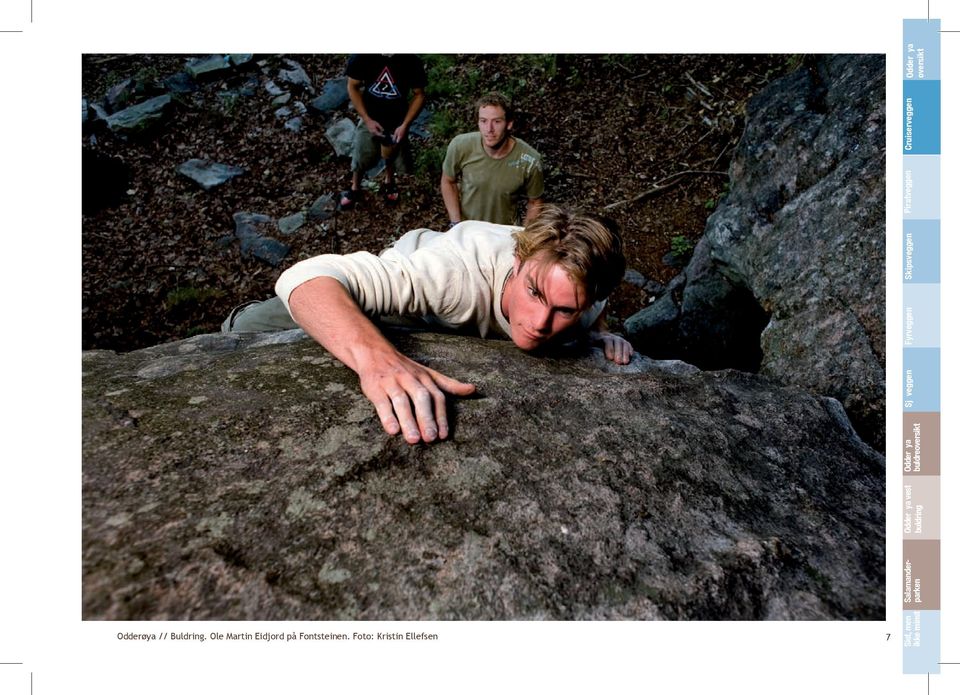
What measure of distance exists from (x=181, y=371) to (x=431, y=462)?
3.55ft

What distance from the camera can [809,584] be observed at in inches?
56.6

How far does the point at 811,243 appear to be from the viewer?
3115 millimetres

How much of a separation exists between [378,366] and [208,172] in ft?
20.8

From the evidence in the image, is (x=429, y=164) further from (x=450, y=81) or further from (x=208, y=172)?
(x=208, y=172)

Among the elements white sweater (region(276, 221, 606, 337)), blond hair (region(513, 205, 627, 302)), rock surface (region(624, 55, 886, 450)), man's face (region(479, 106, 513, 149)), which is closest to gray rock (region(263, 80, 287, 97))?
man's face (region(479, 106, 513, 149))

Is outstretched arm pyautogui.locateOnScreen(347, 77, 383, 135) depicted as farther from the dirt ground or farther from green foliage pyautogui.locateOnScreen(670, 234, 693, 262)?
green foliage pyautogui.locateOnScreen(670, 234, 693, 262)

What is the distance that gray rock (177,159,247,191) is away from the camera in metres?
6.91

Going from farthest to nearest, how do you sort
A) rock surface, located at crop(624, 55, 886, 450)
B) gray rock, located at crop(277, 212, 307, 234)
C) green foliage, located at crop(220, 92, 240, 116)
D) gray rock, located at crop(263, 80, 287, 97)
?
gray rock, located at crop(263, 80, 287, 97)
green foliage, located at crop(220, 92, 240, 116)
gray rock, located at crop(277, 212, 307, 234)
rock surface, located at crop(624, 55, 886, 450)

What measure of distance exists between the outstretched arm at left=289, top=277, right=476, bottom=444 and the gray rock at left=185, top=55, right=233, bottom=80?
7.64m

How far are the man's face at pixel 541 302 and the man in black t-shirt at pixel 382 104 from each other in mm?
3960

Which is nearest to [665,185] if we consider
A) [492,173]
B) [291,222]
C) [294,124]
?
[492,173]

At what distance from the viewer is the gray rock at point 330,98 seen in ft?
26.2

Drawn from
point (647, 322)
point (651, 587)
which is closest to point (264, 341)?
point (651, 587)

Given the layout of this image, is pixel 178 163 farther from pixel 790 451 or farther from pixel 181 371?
pixel 790 451
